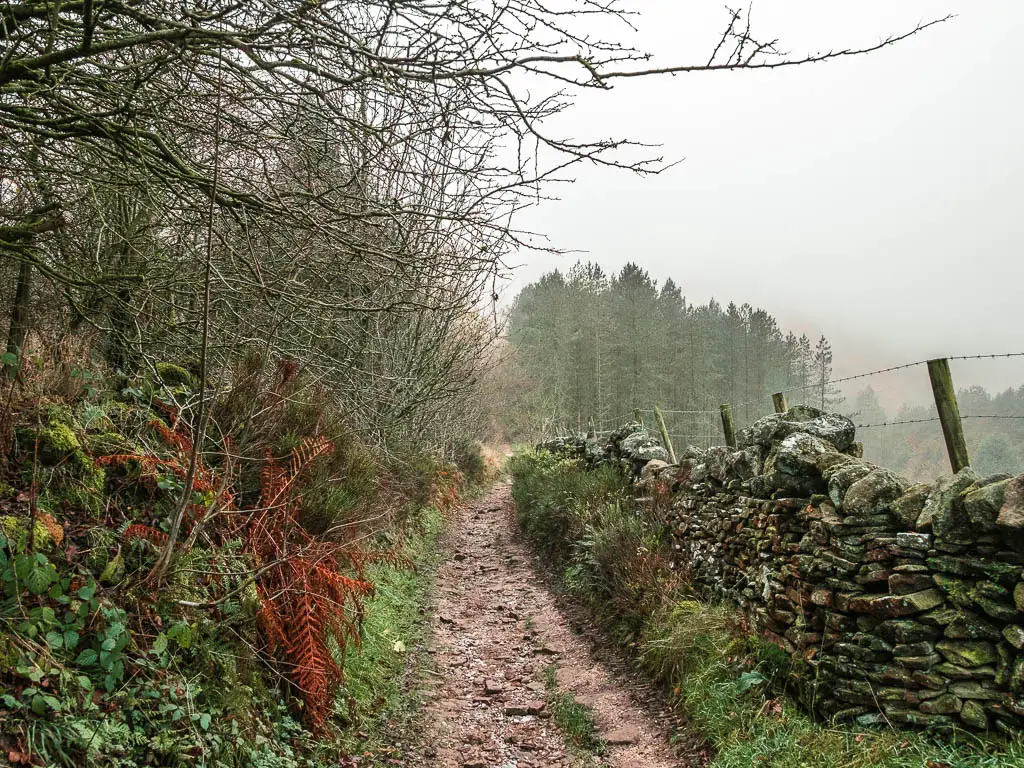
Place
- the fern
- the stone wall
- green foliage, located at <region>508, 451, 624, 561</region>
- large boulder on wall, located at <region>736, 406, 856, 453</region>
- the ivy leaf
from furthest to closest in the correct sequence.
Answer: green foliage, located at <region>508, 451, 624, 561</region>
large boulder on wall, located at <region>736, 406, 856, 453</region>
the fern
the stone wall
the ivy leaf

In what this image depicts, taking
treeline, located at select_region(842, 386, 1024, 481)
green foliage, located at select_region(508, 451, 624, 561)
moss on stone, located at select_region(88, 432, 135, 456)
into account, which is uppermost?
moss on stone, located at select_region(88, 432, 135, 456)

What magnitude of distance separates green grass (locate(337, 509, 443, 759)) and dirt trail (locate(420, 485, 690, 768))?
0.22m

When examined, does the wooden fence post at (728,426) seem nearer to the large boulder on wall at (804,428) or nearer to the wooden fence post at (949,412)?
the large boulder on wall at (804,428)

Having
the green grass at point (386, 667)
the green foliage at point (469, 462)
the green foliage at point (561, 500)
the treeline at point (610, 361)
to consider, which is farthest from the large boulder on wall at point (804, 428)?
the treeline at point (610, 361)

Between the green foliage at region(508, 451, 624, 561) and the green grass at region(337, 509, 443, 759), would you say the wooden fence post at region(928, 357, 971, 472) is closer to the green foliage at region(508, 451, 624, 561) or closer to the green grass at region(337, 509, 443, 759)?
the green foliage at region(508, 451, 624, 561)

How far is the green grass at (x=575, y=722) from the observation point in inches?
172

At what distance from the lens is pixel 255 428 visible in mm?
4891

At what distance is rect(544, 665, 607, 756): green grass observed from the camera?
4.37m

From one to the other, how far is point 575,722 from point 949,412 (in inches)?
151

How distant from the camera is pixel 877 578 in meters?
3.72

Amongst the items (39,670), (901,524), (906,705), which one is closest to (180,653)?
(39,670)

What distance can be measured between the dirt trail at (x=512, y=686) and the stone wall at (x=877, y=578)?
1239 millimetres

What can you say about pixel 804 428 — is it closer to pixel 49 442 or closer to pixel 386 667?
pixel 386 667

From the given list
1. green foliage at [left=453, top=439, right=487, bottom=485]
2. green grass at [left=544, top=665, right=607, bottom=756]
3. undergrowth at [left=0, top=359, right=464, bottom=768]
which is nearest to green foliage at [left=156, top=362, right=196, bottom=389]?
undergrowth at [left=0, top=359, right=464, bottom=768]
